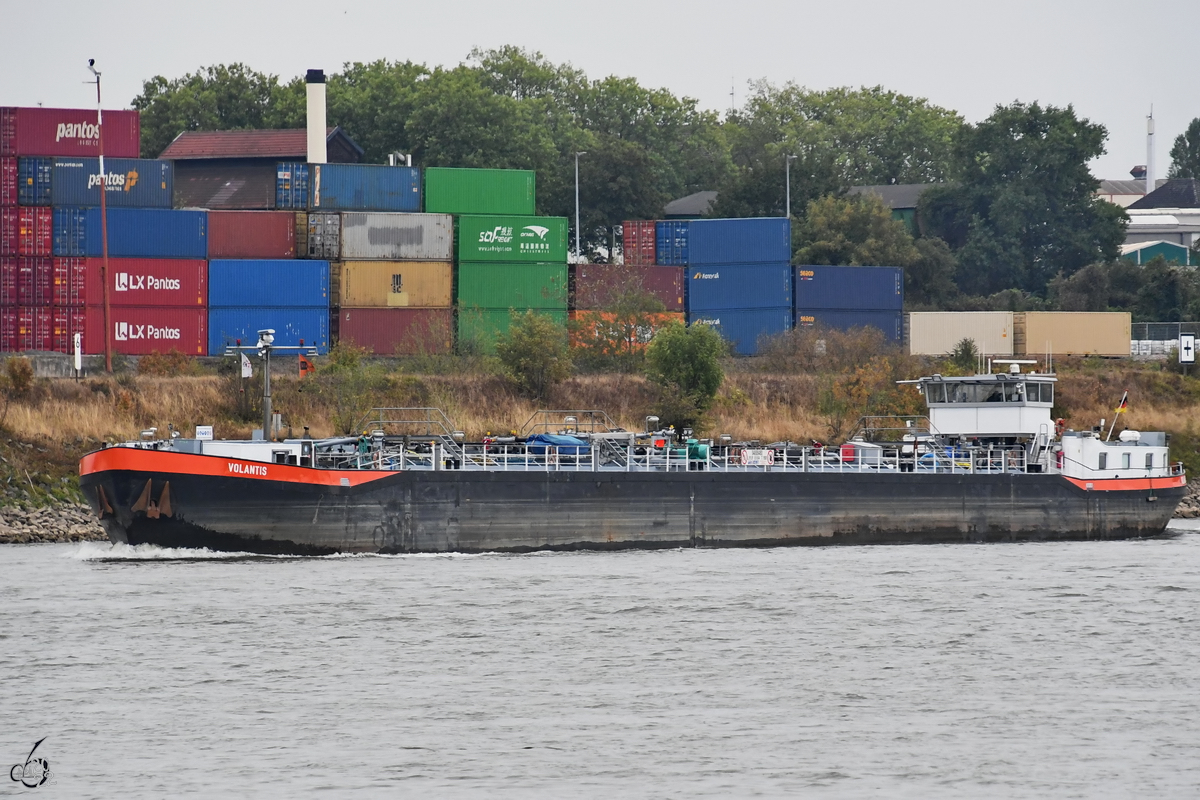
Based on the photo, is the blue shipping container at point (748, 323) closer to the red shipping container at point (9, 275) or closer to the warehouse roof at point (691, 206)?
the red shipping container at point (9, 275)

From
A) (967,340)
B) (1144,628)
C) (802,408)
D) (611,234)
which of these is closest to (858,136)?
(611,234)

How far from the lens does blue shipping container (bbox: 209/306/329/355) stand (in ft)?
247

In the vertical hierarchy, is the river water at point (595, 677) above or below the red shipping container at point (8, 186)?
below

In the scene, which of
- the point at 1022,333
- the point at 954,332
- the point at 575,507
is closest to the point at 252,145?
the point at 954,332

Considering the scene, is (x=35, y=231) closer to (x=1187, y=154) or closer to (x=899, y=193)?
(x=899, y=193)

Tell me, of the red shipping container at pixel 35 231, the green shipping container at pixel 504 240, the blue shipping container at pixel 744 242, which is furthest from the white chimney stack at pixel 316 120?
the blue shipping container at pixel 744 242

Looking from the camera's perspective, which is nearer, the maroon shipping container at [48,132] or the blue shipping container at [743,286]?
the maroon shipping container at [48,132]

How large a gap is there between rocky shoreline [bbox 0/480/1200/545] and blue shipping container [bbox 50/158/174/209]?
22127mm

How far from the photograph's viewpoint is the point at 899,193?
436 feet

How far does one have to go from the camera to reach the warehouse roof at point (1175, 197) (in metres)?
162

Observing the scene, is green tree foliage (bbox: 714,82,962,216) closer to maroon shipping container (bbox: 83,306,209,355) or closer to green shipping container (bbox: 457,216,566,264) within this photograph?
green shipping container (bbox: 457,216,566,264)

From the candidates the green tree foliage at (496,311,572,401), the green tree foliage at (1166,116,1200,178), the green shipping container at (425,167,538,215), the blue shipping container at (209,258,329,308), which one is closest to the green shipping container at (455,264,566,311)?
the green shipping container at (425,167,538,215)

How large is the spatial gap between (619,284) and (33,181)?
88.7 feet

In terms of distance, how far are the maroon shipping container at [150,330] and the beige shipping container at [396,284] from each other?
661 centimetres
